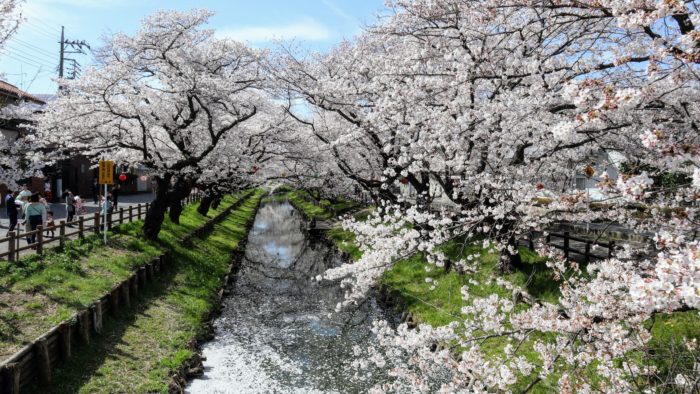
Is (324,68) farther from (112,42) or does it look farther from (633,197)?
(633,197)

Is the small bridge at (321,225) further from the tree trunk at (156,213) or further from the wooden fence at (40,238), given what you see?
the wooden fence at (40,238)

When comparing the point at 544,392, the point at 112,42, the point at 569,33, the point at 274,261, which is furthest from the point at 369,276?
the point at 274,261

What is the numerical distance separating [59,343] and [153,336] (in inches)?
110

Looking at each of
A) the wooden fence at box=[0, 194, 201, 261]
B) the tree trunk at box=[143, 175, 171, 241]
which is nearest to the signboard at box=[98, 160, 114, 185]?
the wooden fence at box=[0, 194, 201, 261]

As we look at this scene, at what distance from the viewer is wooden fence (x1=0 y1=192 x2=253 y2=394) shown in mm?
7672

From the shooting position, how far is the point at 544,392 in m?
9.44

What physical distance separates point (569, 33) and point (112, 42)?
1555 centimetres

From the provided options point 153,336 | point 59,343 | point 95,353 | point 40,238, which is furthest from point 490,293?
point 40,238

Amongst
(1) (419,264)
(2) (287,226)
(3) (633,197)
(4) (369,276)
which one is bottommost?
(2) (287,226)

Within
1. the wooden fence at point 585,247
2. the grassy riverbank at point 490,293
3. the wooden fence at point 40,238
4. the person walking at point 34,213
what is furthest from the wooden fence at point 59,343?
the wooden fence at point 585,247

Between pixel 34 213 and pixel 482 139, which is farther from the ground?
pixel 482 139

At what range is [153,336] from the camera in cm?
1212

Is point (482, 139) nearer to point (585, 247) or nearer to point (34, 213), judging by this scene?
point (585, 247)

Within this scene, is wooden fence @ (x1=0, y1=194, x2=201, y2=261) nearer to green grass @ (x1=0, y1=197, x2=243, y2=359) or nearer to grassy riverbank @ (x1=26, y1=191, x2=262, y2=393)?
green grass @ (x1=0, y1=197, x2=243, y2=359)
